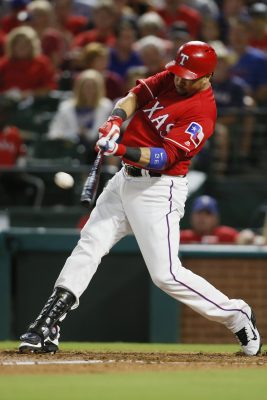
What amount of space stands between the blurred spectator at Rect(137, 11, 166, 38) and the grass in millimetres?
7253

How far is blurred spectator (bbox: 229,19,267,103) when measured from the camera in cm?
1155

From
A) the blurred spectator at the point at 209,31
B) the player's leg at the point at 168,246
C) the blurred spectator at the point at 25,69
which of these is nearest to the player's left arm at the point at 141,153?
the player's leg at the point at 168,246

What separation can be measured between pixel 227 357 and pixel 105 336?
9.20 feet

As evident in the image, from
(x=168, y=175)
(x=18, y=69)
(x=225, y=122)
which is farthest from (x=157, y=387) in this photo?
(x=18, y=69)

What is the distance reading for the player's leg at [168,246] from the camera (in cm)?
604

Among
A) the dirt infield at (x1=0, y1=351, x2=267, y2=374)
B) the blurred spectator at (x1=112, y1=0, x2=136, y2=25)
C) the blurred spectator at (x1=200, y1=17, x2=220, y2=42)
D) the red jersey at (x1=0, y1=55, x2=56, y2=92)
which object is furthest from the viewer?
the blurred spectator at (x1=112, y1=0, x2=136, y2=25)

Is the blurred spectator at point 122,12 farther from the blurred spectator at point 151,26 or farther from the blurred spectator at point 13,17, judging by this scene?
the blurred spectator at point 13,17

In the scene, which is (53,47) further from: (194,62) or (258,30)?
(194,62)

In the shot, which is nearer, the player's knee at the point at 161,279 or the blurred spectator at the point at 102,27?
the player's knee at the point at 161,279

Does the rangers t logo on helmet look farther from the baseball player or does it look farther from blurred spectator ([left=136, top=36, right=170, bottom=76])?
blurred spectator ([left=136, top=36, right=170, bottom=76])

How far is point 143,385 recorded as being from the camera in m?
4.93

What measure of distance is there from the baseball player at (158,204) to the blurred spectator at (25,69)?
515 centimetres

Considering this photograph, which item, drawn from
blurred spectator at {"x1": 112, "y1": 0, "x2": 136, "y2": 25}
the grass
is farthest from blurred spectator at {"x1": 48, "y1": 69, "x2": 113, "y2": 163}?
the grass

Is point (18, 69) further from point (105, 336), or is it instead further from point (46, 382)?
point (46, 382)
